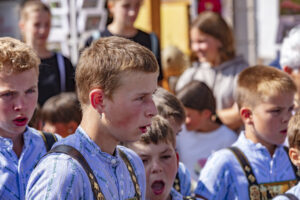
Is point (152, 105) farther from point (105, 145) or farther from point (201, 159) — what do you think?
point (201, 159)

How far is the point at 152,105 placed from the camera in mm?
2689

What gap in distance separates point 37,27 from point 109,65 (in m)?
3.06

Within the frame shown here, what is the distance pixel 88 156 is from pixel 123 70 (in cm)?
38

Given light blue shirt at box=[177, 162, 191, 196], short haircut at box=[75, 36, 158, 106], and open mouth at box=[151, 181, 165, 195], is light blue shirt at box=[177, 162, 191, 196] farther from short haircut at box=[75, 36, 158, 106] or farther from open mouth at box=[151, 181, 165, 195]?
short haircut at box=[75, 36, 158, 106]

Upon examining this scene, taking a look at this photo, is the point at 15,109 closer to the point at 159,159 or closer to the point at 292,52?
the point at 159,159

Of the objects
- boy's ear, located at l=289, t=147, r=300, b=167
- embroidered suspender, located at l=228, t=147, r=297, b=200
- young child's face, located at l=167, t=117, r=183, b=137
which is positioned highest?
young child's face, located at l=167, t=117, r=183, b=137

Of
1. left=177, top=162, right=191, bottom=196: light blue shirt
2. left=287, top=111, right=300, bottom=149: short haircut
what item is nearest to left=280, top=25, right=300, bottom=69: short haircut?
left=287, top=111, right=300, bottom=149: short haircut

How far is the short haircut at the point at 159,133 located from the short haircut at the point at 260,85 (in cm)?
87

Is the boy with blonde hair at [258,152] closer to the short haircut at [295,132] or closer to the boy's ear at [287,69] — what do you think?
the short haircut at [295,132]

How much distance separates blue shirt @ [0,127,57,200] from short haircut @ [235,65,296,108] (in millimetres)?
1574

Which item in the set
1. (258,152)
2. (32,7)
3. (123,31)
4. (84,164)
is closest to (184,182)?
(258,152)

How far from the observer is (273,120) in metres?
4.13

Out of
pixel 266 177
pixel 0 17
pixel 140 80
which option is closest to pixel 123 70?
pixel 140 80

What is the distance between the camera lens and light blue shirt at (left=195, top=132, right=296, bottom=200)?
392cm
